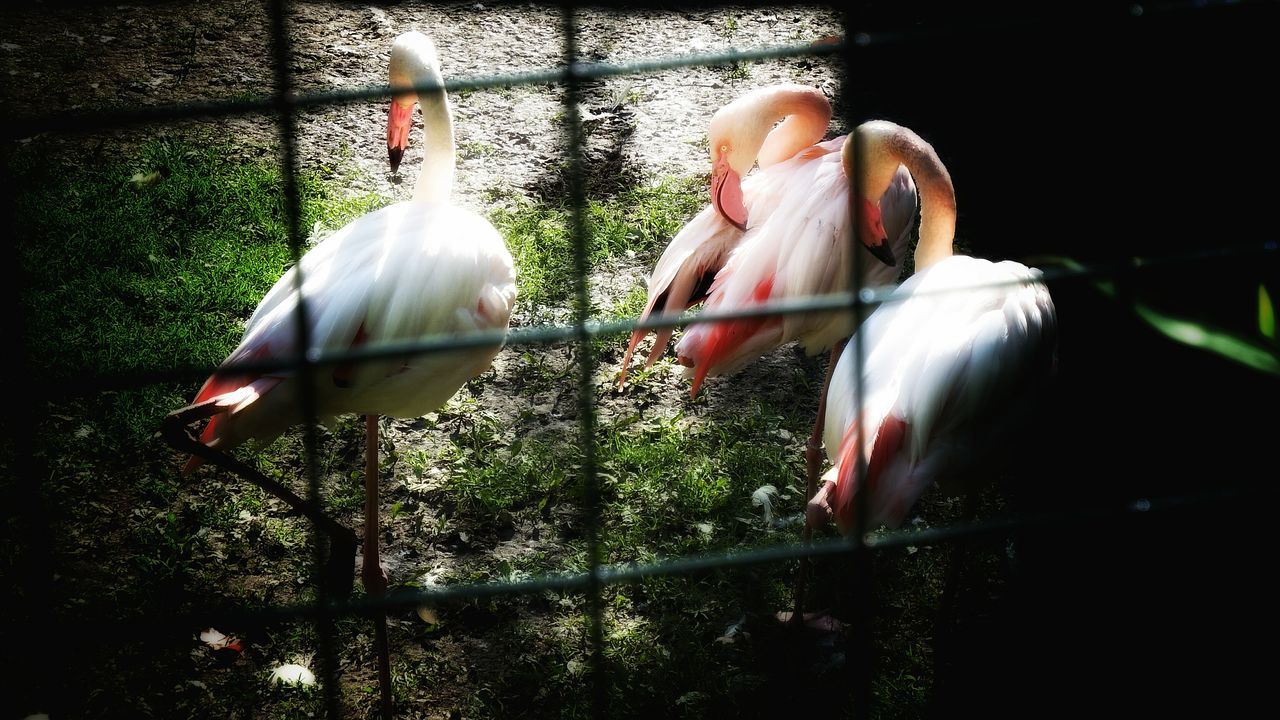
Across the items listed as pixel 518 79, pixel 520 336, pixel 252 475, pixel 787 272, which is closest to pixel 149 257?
pixel 252 475

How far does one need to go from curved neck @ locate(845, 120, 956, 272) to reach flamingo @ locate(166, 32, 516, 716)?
2.56ft

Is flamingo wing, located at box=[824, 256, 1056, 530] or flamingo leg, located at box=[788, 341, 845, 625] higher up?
flamingo wing, located at box=[824, 256, 1056, 530]

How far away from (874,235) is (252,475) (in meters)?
1.27

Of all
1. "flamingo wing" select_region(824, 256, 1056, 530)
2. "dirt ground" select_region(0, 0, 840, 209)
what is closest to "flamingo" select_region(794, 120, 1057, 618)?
"flamingo wing" select_region(824, 256, 1056, 530)

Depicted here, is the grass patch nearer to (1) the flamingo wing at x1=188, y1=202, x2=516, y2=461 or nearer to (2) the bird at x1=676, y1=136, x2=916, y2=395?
(1) the flamingo wing at x1=188, y1=202, x2=516, y2=461

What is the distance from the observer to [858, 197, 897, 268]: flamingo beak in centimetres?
228

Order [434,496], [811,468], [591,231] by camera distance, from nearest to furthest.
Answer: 1. [811,468]
2. [434,496]
3. [591,231]

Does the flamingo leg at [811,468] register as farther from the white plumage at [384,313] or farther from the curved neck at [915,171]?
the white plumage at [384,313]

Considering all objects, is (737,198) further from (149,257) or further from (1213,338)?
(149,257)

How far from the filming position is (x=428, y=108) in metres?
2.37

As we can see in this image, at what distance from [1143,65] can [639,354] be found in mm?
1493

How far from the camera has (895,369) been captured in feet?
6.53

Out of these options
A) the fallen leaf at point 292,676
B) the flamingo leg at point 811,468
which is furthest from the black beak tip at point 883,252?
the fallen leaf at point 292,676

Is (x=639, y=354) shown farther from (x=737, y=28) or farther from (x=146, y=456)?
(x=737, y=28)
